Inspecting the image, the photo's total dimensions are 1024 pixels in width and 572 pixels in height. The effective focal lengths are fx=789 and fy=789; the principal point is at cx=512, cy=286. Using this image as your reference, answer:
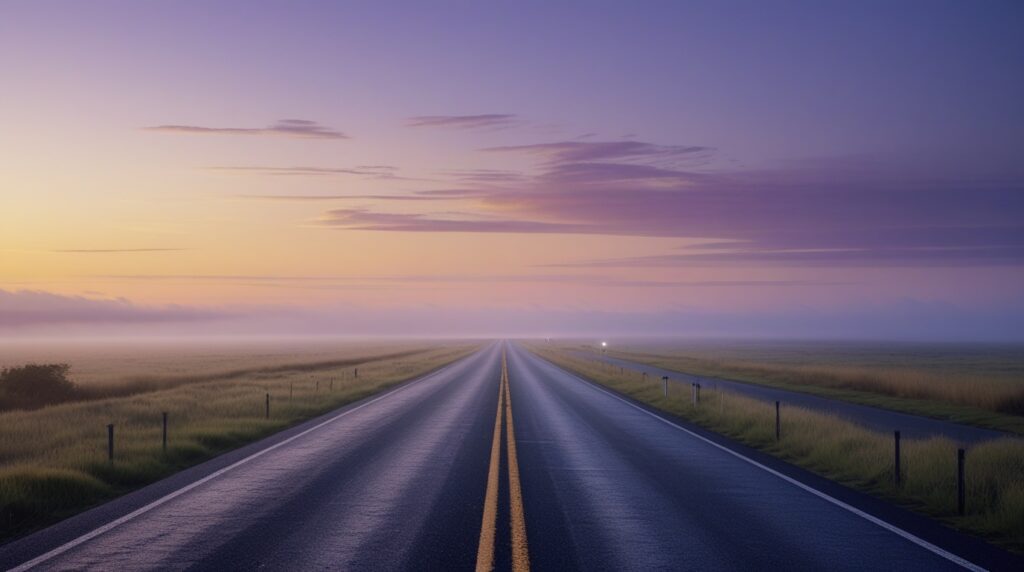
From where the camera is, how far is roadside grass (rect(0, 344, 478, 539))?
11438 mm

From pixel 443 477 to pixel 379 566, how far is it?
18.1ft

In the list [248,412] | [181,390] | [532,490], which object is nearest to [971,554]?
[532,490]

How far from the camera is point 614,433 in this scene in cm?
2011

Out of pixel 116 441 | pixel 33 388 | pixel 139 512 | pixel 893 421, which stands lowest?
pixel 893 421

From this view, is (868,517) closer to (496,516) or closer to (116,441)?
(496,516)

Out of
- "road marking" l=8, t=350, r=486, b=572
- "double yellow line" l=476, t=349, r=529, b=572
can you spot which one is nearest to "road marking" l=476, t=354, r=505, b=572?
"double yellow line" l=476, t=349, r=529, b=572

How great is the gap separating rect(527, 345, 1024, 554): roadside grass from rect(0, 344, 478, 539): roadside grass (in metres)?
12.2

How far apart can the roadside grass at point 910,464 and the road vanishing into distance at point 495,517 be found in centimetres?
69

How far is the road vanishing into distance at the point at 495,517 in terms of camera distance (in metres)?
8.20

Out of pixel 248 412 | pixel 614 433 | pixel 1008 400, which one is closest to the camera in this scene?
pixel 614 433

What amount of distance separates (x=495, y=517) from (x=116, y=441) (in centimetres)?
1176

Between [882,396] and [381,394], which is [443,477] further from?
[882,396]

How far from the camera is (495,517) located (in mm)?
10109

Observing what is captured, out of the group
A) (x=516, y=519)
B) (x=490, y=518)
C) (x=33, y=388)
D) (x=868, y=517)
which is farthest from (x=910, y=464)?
(x=33, y=388)
